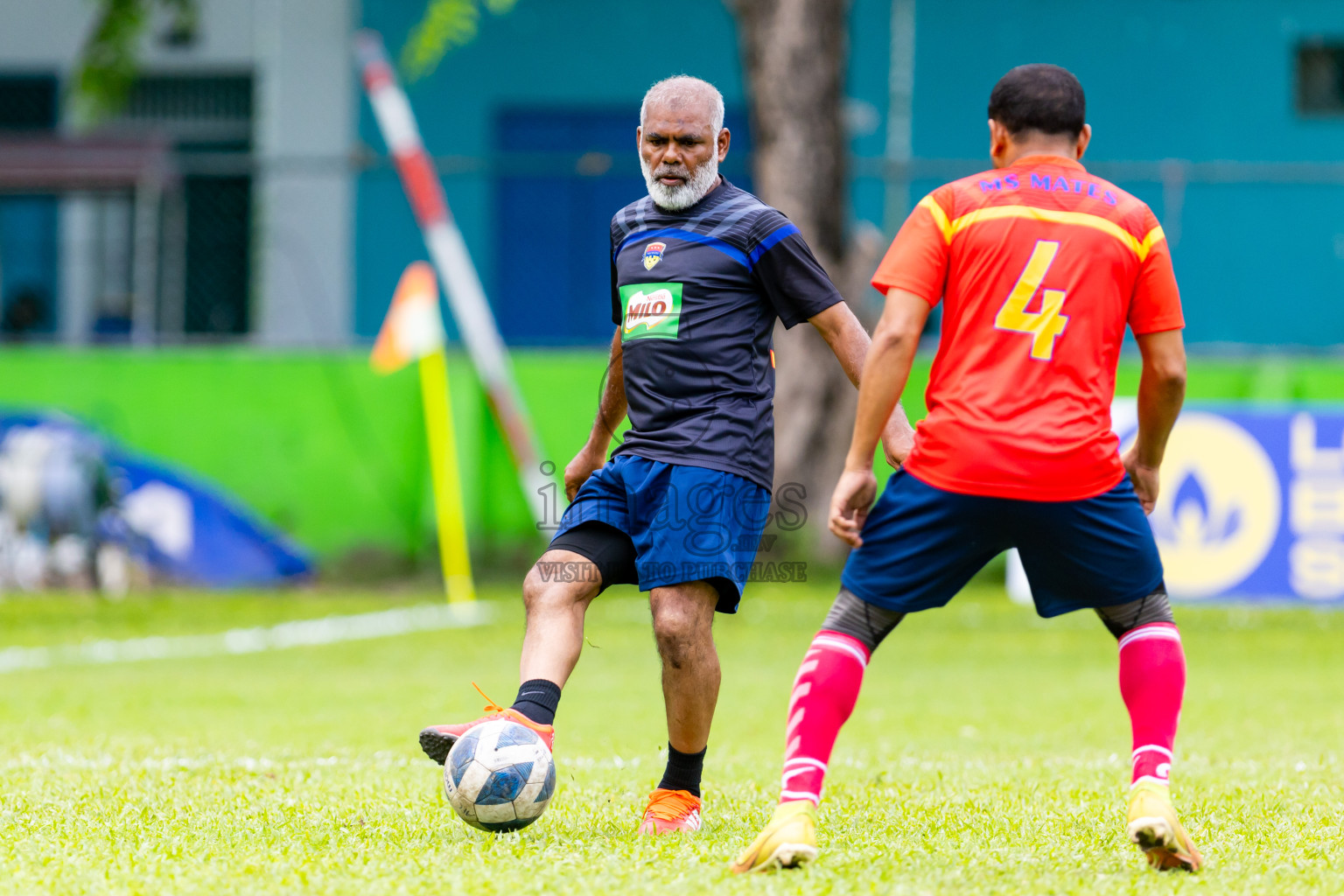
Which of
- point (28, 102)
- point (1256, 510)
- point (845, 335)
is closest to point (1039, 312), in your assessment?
point (845, 335)

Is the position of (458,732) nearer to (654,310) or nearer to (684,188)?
(654,310)

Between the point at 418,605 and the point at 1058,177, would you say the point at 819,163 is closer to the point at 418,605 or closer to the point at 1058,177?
the point at 418,605

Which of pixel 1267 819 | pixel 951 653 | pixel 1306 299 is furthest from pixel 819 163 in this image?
pixel 1267 819

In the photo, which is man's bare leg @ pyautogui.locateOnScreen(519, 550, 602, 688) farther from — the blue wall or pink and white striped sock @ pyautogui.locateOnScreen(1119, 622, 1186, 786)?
the blue wall

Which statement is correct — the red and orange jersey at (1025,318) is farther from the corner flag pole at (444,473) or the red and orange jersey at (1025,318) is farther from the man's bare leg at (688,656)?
the corner flag pole at (444,473)

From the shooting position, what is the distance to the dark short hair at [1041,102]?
3898 millimetres

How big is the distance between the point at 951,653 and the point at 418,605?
Answer: 14.4ft

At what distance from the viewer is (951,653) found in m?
10.3

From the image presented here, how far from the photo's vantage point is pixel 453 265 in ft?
46.8

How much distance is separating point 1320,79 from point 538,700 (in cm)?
1619

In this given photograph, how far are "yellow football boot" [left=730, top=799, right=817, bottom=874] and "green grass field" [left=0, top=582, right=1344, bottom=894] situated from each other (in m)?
0.06

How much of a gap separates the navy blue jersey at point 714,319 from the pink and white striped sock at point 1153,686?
3.63 ft

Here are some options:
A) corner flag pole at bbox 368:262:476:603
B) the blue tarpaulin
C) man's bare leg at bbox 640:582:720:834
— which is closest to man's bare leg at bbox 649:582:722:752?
man's bare leg at bbox 640:582:720:834

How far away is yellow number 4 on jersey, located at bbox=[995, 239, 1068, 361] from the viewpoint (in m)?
3.79
